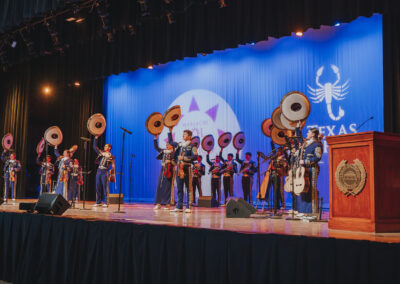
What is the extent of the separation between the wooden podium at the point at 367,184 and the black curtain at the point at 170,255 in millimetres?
901

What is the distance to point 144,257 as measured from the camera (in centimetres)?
473

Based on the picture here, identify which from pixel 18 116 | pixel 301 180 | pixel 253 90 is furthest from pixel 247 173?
pixel 18 116

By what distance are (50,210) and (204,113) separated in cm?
967

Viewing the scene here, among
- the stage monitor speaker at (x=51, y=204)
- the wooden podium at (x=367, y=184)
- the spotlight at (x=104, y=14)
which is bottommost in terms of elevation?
the stage monitor speaker at (x=51, y=204)

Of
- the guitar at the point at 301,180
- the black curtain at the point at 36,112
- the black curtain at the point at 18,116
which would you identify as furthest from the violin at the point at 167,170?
the black curtain at the point at 18,116

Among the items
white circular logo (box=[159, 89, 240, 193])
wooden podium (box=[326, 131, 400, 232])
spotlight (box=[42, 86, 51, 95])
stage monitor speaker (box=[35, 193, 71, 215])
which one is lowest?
stage monitor speaker (box=[35, 193, 71, 215])

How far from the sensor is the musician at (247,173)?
1305 cm

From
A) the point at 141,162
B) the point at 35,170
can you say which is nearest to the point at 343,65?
the point at 141,162

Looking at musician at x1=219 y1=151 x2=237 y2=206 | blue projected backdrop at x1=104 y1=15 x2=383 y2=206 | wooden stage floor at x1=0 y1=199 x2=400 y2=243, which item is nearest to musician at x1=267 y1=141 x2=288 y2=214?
blue projected backdrop at x1=104 y1=15 x2=383 y2=206

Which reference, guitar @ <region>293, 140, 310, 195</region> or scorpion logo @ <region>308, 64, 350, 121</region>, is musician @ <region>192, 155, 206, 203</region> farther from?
guitar @ <region>293, 140, 310, 195</region>

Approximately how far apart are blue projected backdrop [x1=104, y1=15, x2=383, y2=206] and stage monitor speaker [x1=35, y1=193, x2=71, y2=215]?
7.94 meters

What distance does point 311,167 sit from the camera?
7.16 m

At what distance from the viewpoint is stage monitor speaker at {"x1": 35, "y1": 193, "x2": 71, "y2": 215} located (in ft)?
20.1

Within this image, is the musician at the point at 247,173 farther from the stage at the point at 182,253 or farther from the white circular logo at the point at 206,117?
the stage at the point at 182,253
